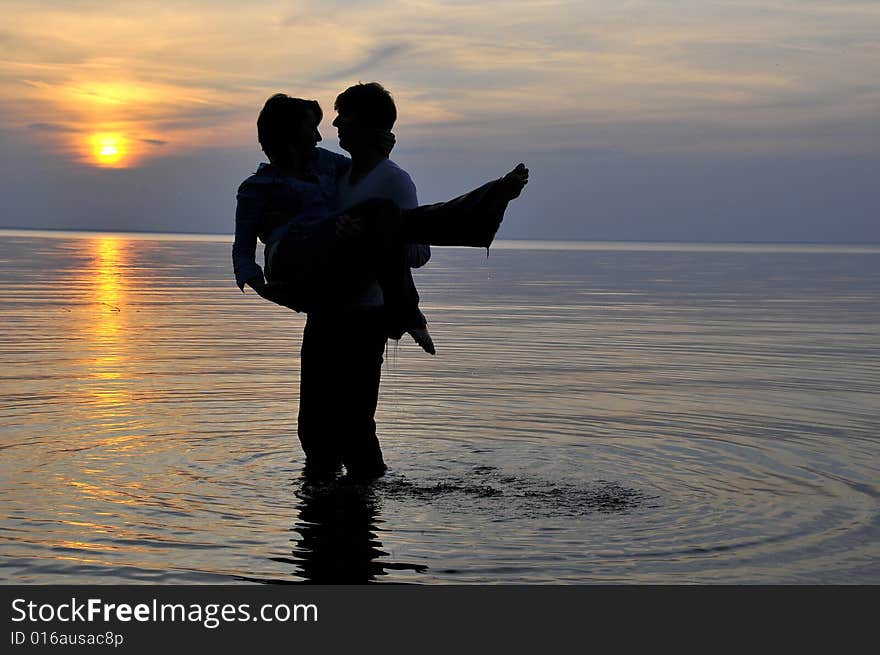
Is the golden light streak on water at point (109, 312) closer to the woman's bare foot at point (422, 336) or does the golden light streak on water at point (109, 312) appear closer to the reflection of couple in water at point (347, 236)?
the reflection of couple in water at point (347, 236)

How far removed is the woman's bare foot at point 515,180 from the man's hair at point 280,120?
133cm

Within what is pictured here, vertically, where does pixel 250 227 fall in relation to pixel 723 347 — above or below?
above

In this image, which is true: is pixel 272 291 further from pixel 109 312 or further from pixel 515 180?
pixel 109 312

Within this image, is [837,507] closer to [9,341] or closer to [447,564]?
[447,564]

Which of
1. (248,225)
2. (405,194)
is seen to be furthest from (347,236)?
(248,225)

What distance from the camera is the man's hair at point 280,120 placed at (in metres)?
6.82

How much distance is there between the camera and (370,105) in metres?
6.87

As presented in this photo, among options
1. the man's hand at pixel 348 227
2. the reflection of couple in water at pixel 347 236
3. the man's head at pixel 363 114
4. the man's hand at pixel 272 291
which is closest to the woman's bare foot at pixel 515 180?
the reflection of couple in water at pixel 347 236

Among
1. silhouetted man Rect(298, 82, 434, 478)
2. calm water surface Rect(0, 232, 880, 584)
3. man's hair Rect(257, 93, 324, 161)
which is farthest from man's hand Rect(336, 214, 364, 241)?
calm water surface Rect(0, 232, 880, 584)

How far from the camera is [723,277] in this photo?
42875 mm

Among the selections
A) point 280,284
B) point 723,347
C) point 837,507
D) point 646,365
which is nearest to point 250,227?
point 280,284

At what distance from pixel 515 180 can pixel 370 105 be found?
3.65 ft

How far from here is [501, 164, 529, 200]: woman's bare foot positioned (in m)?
6.25
